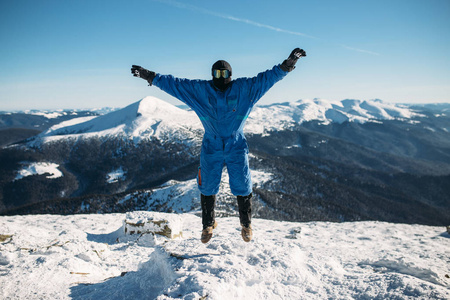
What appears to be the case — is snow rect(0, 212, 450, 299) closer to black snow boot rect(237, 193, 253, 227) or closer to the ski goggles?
black snow boot rect(237, 193, 253, 227)

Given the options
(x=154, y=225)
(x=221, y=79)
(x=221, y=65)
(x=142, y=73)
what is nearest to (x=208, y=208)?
(x=221, y=79)

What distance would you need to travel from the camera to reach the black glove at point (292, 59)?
4996 millimetres

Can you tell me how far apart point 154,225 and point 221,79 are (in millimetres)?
9152

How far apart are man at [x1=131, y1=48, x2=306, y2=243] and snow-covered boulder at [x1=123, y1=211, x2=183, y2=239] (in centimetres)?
744

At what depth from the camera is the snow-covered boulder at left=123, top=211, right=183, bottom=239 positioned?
38.9 ft

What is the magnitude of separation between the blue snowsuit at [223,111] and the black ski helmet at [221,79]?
3.4 inches

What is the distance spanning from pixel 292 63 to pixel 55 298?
7491 millimetres

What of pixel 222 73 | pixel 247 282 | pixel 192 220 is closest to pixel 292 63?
pixel 222 73

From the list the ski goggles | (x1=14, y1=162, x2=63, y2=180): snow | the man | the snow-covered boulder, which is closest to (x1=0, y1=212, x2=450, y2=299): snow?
the snow-covered boulder

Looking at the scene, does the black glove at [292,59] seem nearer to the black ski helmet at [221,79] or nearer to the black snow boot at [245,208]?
the black ski helmet at [221,79]

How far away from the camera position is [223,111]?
17.7 feet

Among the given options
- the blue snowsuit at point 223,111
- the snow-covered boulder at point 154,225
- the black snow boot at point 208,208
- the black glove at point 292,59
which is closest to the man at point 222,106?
the blue snowsuit at point 223,111

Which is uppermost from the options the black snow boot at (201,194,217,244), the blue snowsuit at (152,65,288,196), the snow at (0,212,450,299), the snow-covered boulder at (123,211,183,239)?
the blue snowsuit at (152,65,288,196)

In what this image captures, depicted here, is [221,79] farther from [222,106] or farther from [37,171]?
[37,171]
